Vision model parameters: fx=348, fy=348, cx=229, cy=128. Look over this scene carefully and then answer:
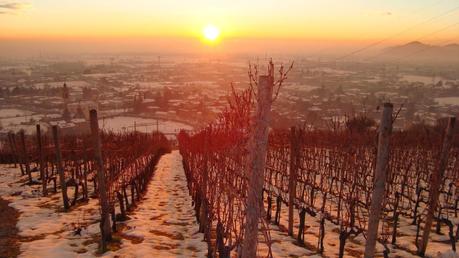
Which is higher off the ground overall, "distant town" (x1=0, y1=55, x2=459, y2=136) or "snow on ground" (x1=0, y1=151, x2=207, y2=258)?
"snow on ground" (x1=0, y1=151, x2=207, y2=258)

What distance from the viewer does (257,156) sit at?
337cm

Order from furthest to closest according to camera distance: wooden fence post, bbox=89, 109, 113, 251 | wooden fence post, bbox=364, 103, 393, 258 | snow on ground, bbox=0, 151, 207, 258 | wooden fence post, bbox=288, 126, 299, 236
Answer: wooden fence post, bbox=288, 126, 299, 236, wooden fence post, bbox=89, 109, 113, 251, snow on ground, bbox=0, 151, 207, 258, wooden fence post, bbox=364, 103, 393, 258

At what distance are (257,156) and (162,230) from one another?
4.56 metres

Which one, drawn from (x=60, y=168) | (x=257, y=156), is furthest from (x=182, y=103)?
(x=257, y=156)

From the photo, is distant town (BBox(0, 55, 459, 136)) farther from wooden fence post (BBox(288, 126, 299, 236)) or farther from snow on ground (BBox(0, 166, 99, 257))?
wooden fence post (BBox(288, 126, 299, 236))

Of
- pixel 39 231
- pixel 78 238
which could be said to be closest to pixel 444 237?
pixel 78 238

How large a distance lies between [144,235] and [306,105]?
60431 millimetres

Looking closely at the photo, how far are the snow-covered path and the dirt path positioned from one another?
1606 millimetres

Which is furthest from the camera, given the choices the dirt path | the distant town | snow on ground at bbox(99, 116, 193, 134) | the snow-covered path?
the distant town

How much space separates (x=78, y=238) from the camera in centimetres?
638

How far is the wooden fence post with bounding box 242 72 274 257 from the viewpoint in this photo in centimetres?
326

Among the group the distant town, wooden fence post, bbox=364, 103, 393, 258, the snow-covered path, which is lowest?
the distant town

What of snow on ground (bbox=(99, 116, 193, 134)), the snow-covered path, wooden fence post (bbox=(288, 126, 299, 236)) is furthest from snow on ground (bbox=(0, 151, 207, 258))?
snow on ground (bbox=(99, 116, 193, 134))

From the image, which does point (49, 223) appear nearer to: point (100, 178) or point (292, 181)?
point (100, 178)
